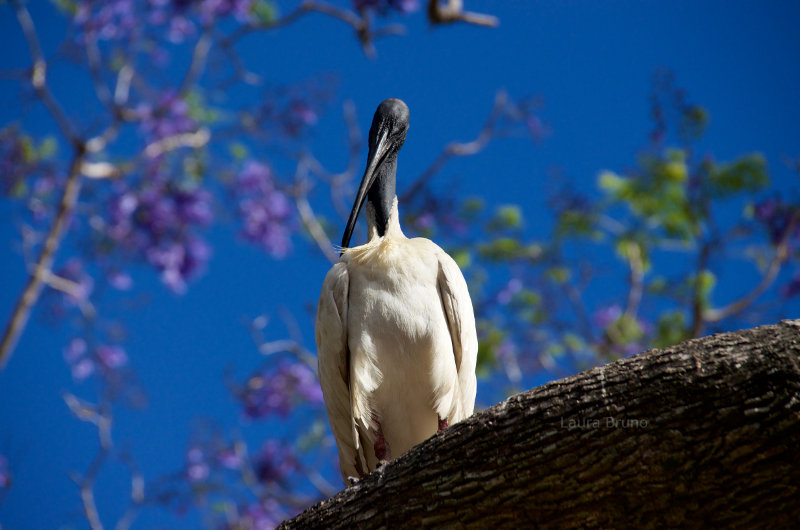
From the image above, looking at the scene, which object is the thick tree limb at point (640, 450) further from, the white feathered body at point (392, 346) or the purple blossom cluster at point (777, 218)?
the purple blossom cluster at point (777, 218)

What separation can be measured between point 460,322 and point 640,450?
64.3 inches

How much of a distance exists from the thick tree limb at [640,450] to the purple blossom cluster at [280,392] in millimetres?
5853

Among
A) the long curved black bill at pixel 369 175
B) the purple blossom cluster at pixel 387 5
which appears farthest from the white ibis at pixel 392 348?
the purple blossom cluster at pixel 387 5

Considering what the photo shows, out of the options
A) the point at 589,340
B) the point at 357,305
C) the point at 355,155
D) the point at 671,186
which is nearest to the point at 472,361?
the point at 357,305

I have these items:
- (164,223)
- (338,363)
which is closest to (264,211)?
(164,223)

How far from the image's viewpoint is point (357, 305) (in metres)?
3.76

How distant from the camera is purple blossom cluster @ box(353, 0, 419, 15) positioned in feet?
23.2

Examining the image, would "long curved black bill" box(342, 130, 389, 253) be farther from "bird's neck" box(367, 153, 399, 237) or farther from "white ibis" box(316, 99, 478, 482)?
"white ibis" box(316, 99, 478, 482)

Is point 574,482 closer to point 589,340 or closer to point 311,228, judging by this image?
point 589,340

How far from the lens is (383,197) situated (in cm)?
443

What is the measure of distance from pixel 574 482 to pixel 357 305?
1.63 meters

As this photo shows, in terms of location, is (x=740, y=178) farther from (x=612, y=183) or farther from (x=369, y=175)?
(x=369, y=175)

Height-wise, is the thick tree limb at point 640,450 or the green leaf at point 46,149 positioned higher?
the green leaf at point 46,149

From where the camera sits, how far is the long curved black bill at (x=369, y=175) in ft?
13.8
